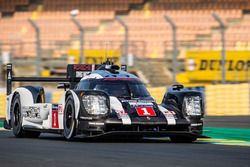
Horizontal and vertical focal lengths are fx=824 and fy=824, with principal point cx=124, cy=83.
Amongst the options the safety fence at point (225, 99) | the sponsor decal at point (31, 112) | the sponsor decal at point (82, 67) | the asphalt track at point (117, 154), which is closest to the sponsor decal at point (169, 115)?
the asphalt track at point (117, 154)

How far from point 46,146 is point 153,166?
315 cm

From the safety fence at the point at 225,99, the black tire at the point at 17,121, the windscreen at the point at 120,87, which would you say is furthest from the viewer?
the safety fence at the point at 225,99

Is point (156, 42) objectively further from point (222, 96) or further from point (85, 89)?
point (85, 89)

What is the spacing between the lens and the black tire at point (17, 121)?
12.8m

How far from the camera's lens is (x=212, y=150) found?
951 centimetres

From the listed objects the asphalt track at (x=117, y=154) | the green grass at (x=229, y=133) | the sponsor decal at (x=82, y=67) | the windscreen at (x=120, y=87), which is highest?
the sponsor decal at (x=82, y=67)

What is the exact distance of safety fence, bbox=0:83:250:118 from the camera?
2003 centimetres

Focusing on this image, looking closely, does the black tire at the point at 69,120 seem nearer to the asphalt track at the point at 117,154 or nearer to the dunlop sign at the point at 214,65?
the asphalt track at the point at 117,154

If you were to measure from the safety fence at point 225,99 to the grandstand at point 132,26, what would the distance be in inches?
238

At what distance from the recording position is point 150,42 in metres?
30.6

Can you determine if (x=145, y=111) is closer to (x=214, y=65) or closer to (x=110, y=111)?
(x=110, y=111)

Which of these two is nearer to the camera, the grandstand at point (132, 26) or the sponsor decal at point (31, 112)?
the sponsor decal at point (31, 112)

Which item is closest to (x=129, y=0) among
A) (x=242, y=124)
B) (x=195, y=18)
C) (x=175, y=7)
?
(x=175, y=7)

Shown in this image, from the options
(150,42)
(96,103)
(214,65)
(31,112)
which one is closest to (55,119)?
(31,112)
